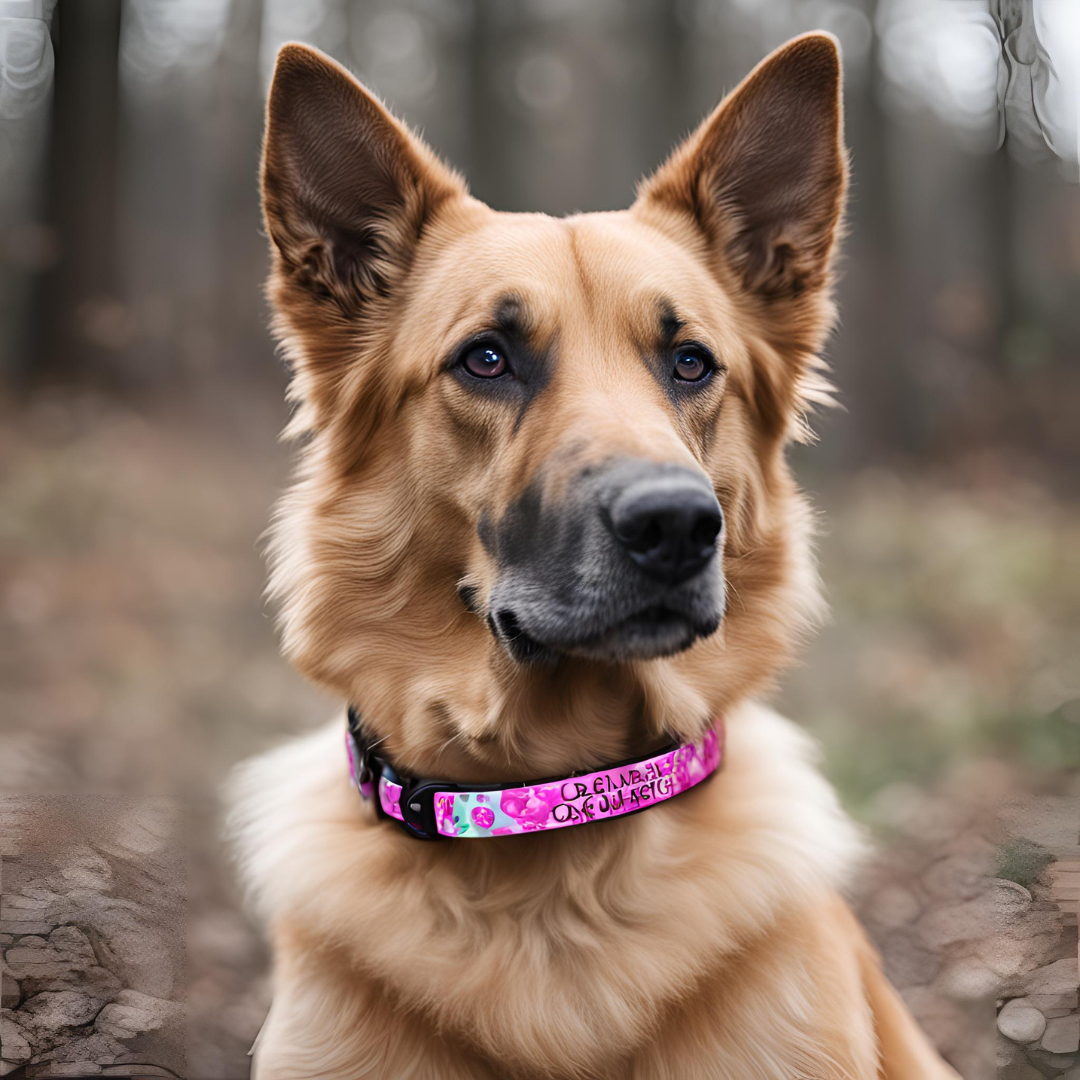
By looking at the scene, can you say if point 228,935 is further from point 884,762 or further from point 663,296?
point 884,762

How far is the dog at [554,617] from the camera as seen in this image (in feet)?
6.61

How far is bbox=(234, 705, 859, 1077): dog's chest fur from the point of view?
200cm

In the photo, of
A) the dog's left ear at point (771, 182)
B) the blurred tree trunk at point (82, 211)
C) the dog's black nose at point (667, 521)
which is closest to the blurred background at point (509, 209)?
the blurred tree trunk at point (82, 211)

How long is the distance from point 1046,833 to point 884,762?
7.53 feet

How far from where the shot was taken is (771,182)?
109 inches

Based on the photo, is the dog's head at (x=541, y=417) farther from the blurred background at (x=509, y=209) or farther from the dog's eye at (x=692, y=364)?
the blurred background at (x=509, y=209)

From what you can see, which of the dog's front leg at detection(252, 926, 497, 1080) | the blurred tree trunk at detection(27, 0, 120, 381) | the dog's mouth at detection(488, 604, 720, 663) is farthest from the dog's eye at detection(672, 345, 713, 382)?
the blurred tree trunk at detection(27, 0, 120, 381)

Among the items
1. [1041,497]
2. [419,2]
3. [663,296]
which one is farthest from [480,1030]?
[419,2]

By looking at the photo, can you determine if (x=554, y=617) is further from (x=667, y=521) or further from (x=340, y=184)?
(x=340, y=184)

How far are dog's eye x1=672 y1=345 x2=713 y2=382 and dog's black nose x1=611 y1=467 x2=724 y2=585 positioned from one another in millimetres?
649

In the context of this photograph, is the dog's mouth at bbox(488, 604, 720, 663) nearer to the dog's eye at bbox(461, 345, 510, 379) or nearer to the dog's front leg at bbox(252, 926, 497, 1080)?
the dog's eye at bbox(461, 345, 510, 379)

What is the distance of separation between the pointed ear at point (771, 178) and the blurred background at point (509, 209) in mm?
3012

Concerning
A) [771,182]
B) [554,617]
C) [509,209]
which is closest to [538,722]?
[554,617]

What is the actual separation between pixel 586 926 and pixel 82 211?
676cm
